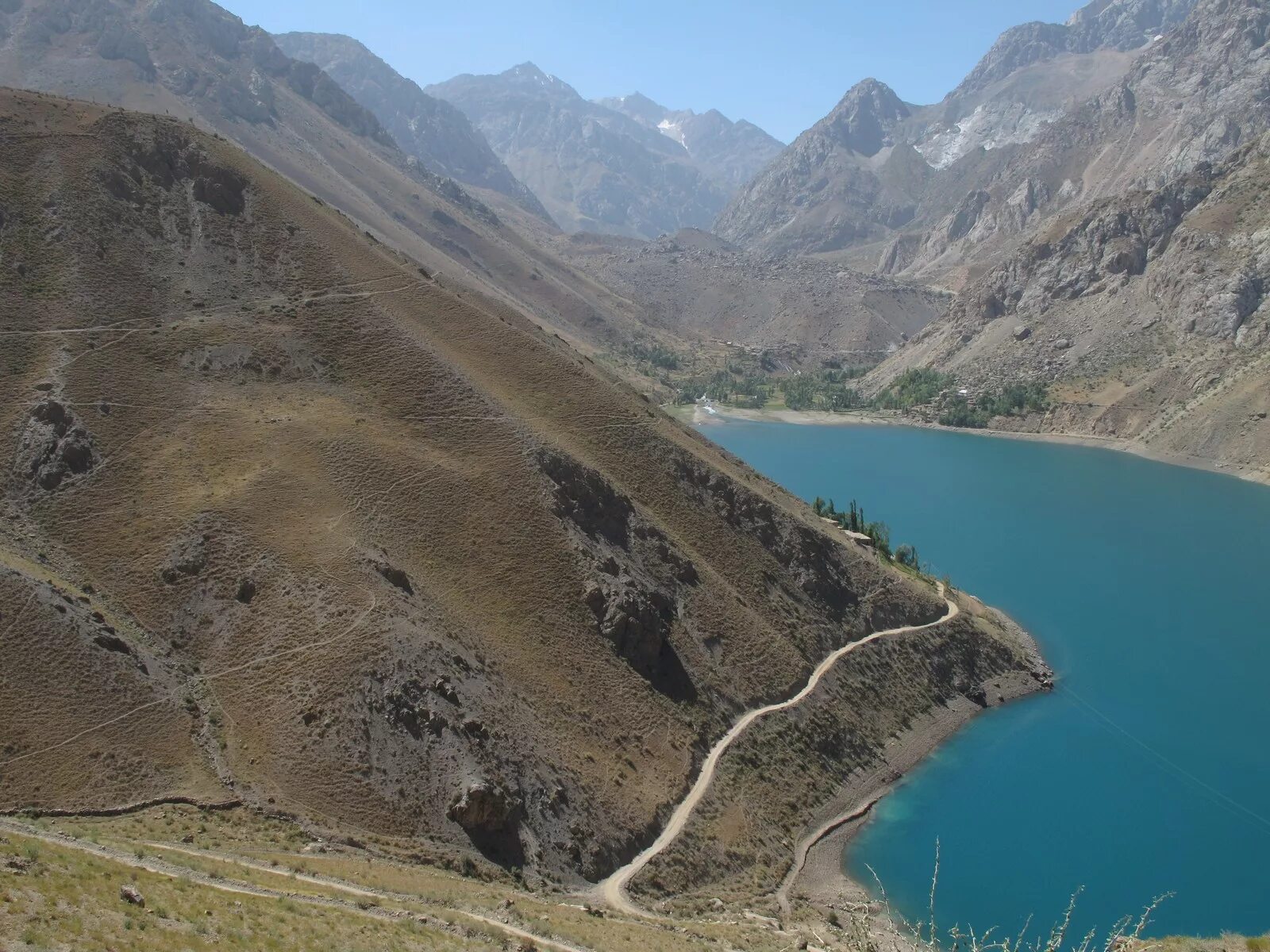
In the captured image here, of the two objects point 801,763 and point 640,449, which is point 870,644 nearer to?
point 801,763

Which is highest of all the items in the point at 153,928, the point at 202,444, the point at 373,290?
the point at 373,290

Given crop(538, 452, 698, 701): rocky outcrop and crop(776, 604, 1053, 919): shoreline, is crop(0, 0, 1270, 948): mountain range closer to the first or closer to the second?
crop(538, 452, 698, 701): rocky outcrop

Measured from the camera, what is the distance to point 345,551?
56531 mm

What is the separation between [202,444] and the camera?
60.6 metres

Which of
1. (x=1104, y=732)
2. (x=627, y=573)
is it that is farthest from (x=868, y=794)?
(x=1104, y=732)

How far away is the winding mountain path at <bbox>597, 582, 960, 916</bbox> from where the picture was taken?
49469 mm

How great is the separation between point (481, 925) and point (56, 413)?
38.7 m

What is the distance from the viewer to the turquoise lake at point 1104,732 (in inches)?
2247

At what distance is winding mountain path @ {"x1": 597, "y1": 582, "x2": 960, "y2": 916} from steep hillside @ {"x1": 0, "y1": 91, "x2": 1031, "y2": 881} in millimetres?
778

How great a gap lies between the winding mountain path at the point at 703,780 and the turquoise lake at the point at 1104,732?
8.39m

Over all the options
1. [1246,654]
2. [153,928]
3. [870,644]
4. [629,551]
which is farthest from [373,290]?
[1246,654]

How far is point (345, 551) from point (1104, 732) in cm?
5219

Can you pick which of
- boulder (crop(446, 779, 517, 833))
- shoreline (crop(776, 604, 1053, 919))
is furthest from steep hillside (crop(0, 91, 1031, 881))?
shoreline (crop(776, 604, 1053, 919))

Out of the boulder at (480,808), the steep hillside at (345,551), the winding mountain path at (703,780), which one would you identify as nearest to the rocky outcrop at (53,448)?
the steep hillside at (345,551)
